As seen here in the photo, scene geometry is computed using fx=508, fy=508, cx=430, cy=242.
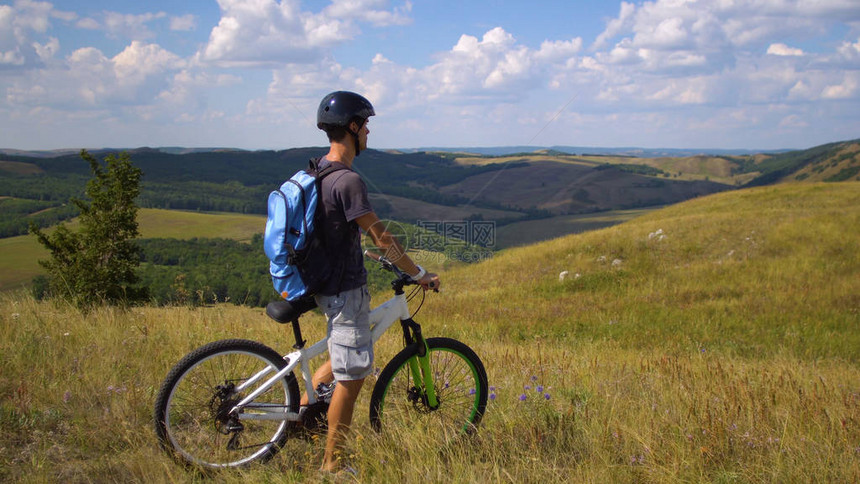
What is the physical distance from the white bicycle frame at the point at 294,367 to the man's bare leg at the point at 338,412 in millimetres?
264

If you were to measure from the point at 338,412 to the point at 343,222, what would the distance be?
Result: 3.82ft

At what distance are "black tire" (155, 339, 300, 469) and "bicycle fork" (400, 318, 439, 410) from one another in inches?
31.1

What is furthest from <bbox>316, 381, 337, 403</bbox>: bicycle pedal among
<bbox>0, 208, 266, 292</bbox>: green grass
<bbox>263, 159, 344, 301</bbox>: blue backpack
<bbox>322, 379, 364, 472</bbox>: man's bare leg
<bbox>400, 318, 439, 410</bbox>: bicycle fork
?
<bbox>0, 208, 266, 292</bbox>: green grass

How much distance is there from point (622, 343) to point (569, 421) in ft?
23.2

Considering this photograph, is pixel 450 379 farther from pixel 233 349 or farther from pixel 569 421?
pixel 233 349

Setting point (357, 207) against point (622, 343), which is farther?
point (622, 343)

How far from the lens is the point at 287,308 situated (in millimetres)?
2980

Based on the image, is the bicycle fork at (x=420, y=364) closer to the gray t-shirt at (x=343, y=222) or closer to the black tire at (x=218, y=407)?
the gray t-shirt at (x=343, y=222)

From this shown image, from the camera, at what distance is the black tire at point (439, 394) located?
331 cm

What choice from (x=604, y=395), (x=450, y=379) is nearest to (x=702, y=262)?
(x=604, y=395)

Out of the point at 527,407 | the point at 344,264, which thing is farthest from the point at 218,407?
the point at 527,407

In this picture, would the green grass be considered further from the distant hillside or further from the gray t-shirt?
the gray t-shirt

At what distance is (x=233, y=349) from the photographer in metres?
3.05

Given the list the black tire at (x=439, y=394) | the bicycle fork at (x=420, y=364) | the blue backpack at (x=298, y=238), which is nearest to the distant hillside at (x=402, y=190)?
the black tire at (x=439, y=394)
